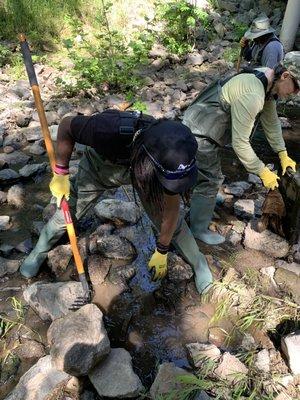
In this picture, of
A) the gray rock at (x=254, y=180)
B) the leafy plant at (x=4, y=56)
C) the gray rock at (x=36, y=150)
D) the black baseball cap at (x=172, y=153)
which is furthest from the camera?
the leafy plant at (x=4, y=56)

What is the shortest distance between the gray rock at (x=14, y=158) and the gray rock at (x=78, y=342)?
295 centimetres

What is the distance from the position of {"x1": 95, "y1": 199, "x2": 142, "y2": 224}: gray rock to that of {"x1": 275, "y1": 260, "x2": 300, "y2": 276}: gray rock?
4.71 ft

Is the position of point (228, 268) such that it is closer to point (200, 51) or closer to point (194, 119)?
point (194, 119)

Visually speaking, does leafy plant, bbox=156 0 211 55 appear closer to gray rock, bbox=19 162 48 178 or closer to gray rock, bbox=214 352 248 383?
gray rock, bbox=19 162 48 178

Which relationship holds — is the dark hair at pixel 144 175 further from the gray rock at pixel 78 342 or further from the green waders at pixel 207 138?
the green waders at pixel 207 138

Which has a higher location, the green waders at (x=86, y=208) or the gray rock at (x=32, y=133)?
the green waders at (x=86, y=208)

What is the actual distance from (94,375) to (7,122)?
14.7 ft

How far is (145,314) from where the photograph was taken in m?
3.13

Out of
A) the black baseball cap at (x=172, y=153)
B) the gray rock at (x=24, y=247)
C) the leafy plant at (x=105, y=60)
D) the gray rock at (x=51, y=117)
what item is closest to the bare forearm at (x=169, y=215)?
the black baseball cap at (x=172, y=153)

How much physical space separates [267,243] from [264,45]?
270 cm

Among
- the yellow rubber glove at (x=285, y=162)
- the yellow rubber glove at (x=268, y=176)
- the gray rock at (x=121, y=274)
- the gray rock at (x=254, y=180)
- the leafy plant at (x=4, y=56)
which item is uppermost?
the yellow rubber glove at (x=268, y=176)

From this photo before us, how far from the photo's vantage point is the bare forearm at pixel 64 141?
8.55 ft

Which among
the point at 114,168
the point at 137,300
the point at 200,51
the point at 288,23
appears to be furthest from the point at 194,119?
the point at 288,23

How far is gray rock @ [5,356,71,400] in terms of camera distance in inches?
92.4
